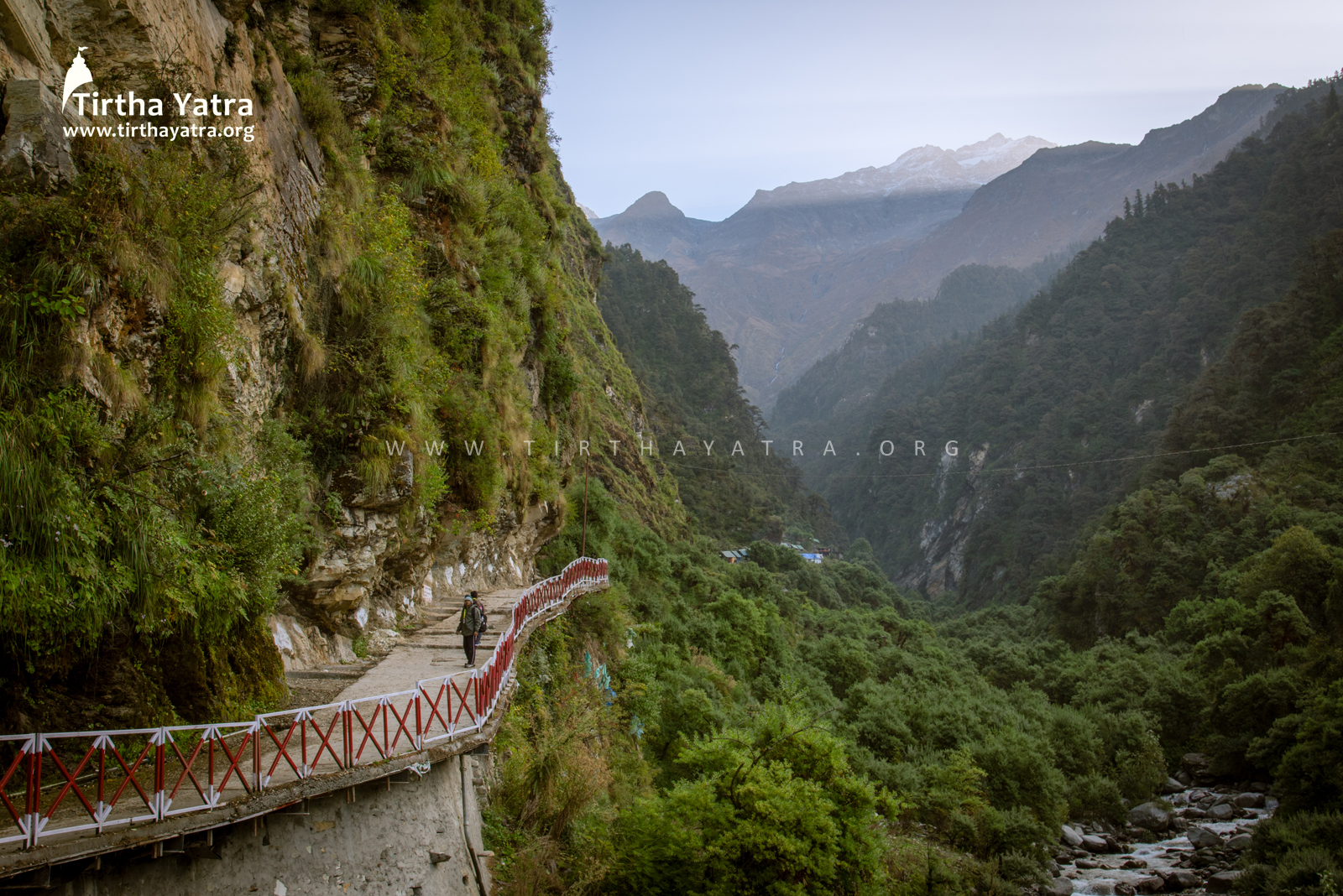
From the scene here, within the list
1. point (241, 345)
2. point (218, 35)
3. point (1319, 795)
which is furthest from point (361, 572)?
point (1319, 795)

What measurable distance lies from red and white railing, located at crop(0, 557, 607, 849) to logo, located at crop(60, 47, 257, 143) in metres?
5.30

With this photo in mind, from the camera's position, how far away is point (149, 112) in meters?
7.84

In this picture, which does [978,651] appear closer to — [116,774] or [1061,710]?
[1061,710]

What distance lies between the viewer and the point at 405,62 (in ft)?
47.2

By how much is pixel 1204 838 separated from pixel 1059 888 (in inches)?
281

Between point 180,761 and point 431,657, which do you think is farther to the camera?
point 431,657

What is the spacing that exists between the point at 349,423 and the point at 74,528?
5476mm

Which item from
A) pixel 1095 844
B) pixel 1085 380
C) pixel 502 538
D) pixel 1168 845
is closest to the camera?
pixel 502 538

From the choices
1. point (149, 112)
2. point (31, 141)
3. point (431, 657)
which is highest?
point (149, 112)

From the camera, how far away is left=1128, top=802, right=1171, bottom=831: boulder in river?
26.3 metres

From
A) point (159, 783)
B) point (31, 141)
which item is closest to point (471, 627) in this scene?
point (159, 783)

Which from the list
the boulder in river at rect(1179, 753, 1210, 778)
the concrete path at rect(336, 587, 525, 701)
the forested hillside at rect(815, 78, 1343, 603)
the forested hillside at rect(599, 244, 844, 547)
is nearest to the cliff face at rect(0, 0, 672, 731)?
the concrete path at rect(336, 587, 525, 701)

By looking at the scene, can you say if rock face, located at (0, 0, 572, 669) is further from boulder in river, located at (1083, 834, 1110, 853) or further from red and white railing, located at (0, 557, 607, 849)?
boulder in river, located at (1083, 834, 1110, 853)

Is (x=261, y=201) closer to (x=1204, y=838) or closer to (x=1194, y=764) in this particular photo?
(x=1204, y=838)
